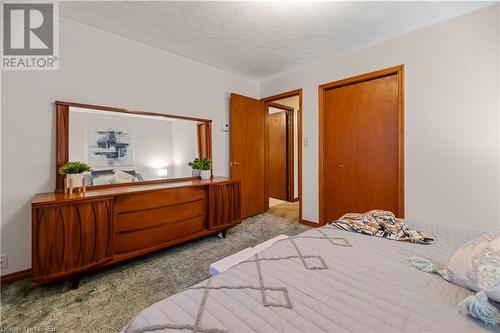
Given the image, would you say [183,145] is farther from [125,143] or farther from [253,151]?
[253,151]

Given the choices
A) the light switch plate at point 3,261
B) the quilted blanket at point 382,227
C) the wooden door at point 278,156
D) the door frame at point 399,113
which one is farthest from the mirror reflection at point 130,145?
the wooden door at point 278,156

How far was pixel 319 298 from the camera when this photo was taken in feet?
2.50

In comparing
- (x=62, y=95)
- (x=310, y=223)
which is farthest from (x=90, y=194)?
(x=310, y=223)

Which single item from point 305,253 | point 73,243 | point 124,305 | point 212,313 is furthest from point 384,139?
point 73,243

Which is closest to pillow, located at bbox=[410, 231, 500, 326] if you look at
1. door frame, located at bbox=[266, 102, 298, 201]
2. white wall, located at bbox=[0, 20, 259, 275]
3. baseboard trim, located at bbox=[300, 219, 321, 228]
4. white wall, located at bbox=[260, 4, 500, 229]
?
white wall, located at bbox=[260, 4, 500, 229]

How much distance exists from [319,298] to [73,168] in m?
2.23

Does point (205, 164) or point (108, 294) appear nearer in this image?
point (108, 294)

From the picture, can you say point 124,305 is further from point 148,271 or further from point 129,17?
point 129,17

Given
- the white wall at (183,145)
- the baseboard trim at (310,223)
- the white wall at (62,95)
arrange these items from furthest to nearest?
the baseboard trim at (310,223) < the white wall at (183,145) < the white wall at (62,95)

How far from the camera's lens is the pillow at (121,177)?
7.66ft

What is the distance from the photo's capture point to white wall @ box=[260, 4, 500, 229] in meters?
1.95

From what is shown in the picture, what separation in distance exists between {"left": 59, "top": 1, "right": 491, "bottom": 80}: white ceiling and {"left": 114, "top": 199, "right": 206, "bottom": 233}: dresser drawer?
74.6 inches

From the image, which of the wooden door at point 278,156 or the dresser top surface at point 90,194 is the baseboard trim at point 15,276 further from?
the wooden door at point 278,156

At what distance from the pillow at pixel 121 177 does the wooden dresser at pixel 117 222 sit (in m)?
0.13
